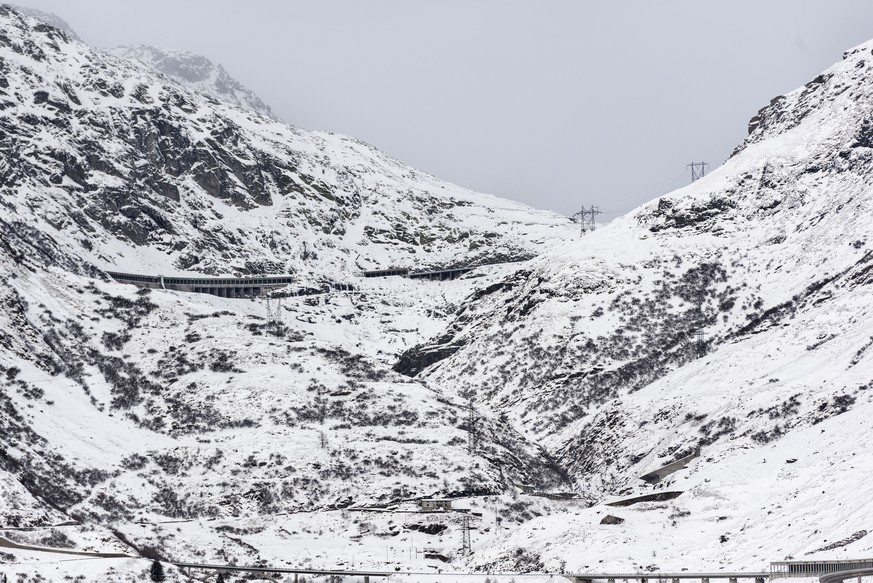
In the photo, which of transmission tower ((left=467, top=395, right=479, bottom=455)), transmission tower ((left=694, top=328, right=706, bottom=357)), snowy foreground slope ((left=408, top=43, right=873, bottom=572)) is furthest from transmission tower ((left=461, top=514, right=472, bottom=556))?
transmission tower ((left=694, top=328, right=706, bottom=357))

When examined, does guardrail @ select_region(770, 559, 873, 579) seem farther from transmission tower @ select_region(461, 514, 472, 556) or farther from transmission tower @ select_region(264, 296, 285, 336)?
transmission tower @ select_region(264, 296, 285, 336)

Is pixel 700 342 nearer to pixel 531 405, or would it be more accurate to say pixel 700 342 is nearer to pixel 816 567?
pixel 531 405

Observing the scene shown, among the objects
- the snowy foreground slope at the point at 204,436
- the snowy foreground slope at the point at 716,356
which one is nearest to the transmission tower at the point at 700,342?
the snowy foreground slope at the point at 716,356

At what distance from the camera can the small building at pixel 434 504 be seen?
4218 inches

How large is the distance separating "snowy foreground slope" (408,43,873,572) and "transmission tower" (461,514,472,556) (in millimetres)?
5257

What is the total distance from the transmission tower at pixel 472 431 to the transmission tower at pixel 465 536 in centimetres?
1286

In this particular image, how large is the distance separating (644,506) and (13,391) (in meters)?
56.3

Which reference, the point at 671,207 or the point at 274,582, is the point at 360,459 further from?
the point at 671,207

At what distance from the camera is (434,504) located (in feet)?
353

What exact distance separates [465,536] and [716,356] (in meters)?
38.7

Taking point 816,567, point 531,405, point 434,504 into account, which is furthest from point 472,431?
point 816,567

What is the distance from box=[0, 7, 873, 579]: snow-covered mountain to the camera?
293 feet

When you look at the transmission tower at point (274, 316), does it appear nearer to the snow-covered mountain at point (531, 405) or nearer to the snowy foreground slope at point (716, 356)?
the snow-covered mountain at point (531, 405)

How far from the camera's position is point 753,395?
372 ft
